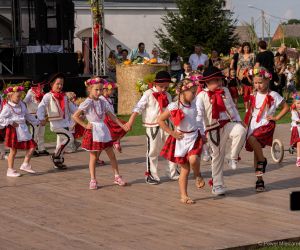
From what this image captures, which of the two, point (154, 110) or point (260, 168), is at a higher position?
point (154, 110)

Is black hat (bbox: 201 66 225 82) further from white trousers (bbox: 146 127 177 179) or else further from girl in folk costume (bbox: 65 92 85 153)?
girl in folk costume (bbox: 65 92 85 153)

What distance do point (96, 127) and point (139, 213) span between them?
Result: 8.47 feet

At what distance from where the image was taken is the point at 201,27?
3662cm

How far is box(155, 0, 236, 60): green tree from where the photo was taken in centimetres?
3659

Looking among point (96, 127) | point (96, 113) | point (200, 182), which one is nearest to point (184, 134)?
point (200, 182)

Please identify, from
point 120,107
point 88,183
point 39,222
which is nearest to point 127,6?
point 120,107

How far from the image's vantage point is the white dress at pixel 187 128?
11918 millimetres

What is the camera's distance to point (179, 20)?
37.2 metres

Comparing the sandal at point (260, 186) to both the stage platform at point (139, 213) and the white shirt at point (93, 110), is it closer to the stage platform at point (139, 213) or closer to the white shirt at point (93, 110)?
the stage platform at point (139, 213)

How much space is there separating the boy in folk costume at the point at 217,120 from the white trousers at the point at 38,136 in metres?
6.01

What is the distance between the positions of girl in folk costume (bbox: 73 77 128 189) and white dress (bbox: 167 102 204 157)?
1487 mm

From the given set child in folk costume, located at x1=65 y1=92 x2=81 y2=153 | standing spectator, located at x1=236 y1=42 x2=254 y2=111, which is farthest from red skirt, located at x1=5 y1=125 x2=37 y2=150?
standing spectator, located at x1=236 y1=42 x2=254 y2=111

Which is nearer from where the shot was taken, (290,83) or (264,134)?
(264,134)

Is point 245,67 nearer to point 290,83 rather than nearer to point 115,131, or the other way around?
point 290,83
